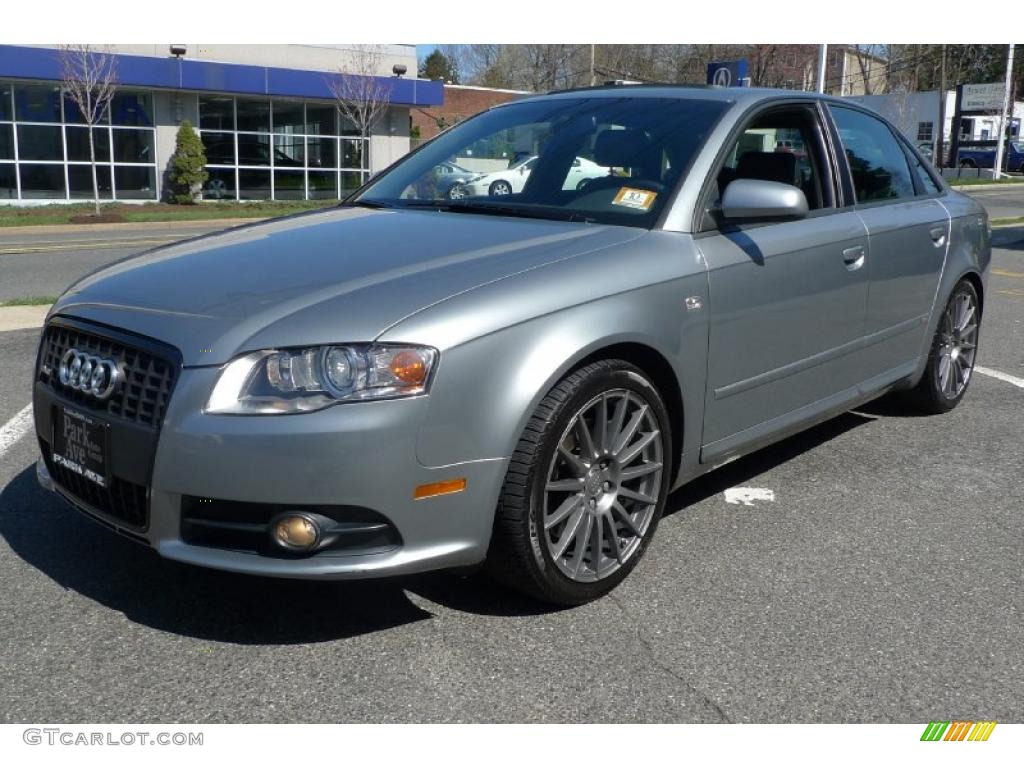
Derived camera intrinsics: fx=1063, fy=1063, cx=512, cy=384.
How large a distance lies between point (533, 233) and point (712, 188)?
2.44ft

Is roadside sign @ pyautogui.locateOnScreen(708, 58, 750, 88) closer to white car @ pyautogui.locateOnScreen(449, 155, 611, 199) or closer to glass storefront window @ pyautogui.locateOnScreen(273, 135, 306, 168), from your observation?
white car @ pyautogui.locateOnScreen(449, 155, 611, 199)

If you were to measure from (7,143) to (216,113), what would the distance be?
530 centimetres

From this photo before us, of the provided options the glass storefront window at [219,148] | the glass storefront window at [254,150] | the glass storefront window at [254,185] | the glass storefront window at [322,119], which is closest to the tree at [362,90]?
the glass storefront window at [322,119]

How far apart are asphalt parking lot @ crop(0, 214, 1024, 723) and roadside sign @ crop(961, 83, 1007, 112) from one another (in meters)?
51.4

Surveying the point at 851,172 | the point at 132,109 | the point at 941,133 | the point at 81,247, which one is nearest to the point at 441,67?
the point at 941,133

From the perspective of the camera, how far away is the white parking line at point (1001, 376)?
6.63m

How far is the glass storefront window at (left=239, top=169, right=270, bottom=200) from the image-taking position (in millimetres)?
28756

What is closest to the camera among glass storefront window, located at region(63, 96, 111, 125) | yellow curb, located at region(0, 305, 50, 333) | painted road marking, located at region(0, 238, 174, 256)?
yellow curb, located at region(0, 305, 50, 333)

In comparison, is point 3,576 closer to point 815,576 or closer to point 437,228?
point 437,228

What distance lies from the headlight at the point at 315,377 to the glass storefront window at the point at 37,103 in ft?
84.0

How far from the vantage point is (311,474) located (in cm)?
280

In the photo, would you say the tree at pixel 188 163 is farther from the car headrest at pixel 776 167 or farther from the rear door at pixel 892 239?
the car headrest at pixel 776 167

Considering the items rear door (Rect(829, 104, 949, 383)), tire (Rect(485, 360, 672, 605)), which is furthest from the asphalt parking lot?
rear door (Rect(829, 104, 949, 383))

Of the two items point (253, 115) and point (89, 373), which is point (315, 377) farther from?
point (253, 115)
